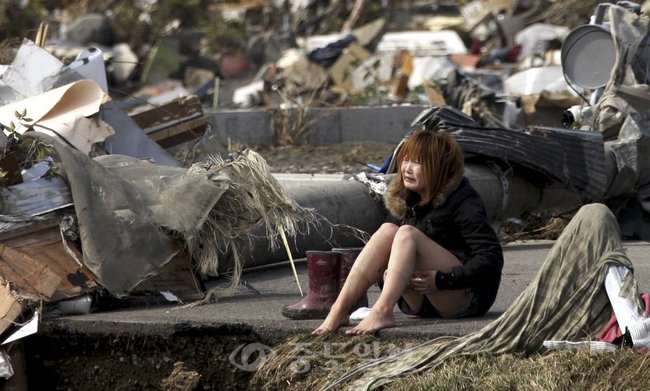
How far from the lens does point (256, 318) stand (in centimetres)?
388

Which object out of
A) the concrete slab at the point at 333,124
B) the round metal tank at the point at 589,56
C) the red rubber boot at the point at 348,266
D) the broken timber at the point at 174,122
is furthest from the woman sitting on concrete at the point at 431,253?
the concrete slab at the point at 333,124

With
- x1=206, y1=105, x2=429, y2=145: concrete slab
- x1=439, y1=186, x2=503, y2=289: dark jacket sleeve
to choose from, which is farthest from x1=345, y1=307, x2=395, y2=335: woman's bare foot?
x1=206, y1=105, x2=429, y2=145: concrete slab

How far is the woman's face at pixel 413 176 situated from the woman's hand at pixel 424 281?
1.15 ft

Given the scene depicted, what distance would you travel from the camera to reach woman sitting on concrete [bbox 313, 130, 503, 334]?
3.47m

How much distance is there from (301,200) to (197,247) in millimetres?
1068

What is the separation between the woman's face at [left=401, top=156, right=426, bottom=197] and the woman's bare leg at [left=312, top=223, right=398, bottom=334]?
20 cm

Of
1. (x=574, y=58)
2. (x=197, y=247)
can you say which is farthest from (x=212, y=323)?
(x=574, y=58)

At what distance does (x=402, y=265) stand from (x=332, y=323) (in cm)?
38

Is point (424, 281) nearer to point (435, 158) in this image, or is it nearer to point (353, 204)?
point (435, 158)

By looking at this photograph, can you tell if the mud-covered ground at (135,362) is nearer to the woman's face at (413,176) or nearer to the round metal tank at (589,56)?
the woman's face at (413,176)

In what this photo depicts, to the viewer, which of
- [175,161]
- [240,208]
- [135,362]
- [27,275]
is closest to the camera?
[135,362]

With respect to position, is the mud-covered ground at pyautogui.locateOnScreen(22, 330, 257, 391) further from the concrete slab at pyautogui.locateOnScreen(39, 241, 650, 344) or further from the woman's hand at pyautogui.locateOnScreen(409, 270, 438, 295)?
the woman's hand at pyautogui.locateOnScreen(409, 270, 438, 295)

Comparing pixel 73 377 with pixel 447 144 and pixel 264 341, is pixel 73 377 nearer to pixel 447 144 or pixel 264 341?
pixel 264 341

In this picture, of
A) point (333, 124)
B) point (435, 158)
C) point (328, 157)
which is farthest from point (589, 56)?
point (435, 158)
